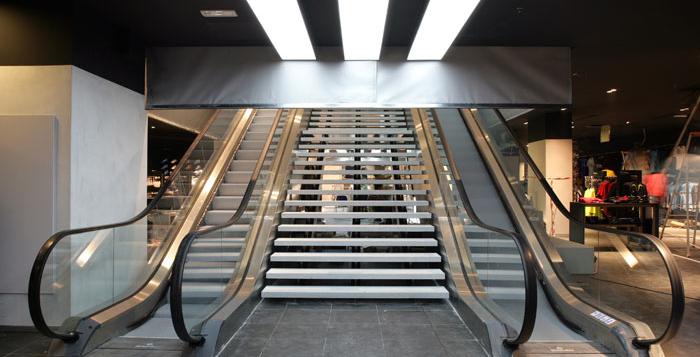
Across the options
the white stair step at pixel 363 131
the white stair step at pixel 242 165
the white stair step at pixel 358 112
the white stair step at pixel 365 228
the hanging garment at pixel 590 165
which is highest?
the white stair step at pixel 358 112

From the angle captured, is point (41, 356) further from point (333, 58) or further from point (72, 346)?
point (333, 58)

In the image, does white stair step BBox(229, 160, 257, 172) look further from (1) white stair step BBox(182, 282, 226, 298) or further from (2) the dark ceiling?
(1) white stair step BBox(182, 282, 226, 298)

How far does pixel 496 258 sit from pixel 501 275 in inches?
6.7

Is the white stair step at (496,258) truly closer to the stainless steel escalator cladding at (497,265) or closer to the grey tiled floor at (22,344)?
the stainless steel escalator cladding at (497,265)

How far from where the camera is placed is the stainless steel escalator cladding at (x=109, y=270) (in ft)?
→ 12.7

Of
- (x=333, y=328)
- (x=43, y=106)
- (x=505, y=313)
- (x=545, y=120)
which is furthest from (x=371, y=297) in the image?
(x=545, y=120)

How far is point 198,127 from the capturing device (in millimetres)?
9617

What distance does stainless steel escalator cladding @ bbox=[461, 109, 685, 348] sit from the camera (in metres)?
3.64

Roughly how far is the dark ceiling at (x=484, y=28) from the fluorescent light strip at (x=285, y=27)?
14cm

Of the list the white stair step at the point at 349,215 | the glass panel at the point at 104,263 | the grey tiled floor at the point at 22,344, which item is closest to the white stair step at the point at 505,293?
the white stair step at the point at 349,215

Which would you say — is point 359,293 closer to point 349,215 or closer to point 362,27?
point 349,215

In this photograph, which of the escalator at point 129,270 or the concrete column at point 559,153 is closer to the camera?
the escalator at point 129,270

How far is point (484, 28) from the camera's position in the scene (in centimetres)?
546

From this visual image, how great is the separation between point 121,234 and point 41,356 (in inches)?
50.0
